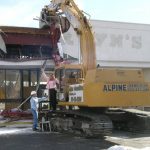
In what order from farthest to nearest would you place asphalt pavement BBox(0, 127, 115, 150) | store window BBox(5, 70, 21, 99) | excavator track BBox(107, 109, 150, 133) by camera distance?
store window BBox(5, 70, 21, 99)
excavator track BBox(107, 109, 150, 133)
asphalt pavement BBox(0, 127, 115, 150)

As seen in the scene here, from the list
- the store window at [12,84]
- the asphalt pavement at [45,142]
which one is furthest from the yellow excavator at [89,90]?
the store window at [12,84]

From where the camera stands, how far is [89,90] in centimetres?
1581

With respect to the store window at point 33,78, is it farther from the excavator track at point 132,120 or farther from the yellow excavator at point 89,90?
the excavator track at point 132,120

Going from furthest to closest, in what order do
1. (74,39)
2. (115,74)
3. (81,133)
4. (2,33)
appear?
(74,39) < (2,33) < (81,133) < (115,74)

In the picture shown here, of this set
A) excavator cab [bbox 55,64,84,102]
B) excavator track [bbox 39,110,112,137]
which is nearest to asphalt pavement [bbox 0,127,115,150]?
excavator track [bbox 39,110,112,137]

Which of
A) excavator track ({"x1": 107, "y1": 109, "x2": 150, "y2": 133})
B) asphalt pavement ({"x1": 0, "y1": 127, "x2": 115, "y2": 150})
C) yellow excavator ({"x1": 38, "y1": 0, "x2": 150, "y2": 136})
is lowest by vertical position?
asphalt pavement ({"x1": 0, "y1": 127, "x2": 115, "y2": 150})

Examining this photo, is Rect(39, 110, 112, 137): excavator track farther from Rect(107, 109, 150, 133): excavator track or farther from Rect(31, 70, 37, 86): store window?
Rect(31, 70, 37, 86): store window

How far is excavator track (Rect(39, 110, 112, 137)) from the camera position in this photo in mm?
16016

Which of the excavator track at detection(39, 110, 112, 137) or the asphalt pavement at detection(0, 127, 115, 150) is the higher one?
the excavator track at detection(39, 110, 112, 137)

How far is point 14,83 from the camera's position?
25688 mm

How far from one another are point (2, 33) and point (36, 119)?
6.87 metres

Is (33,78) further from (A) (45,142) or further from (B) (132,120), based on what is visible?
(A) (45,142)

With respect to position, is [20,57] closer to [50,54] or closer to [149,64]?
[50,54]

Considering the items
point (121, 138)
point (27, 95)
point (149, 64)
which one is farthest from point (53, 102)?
point (149, 64)
